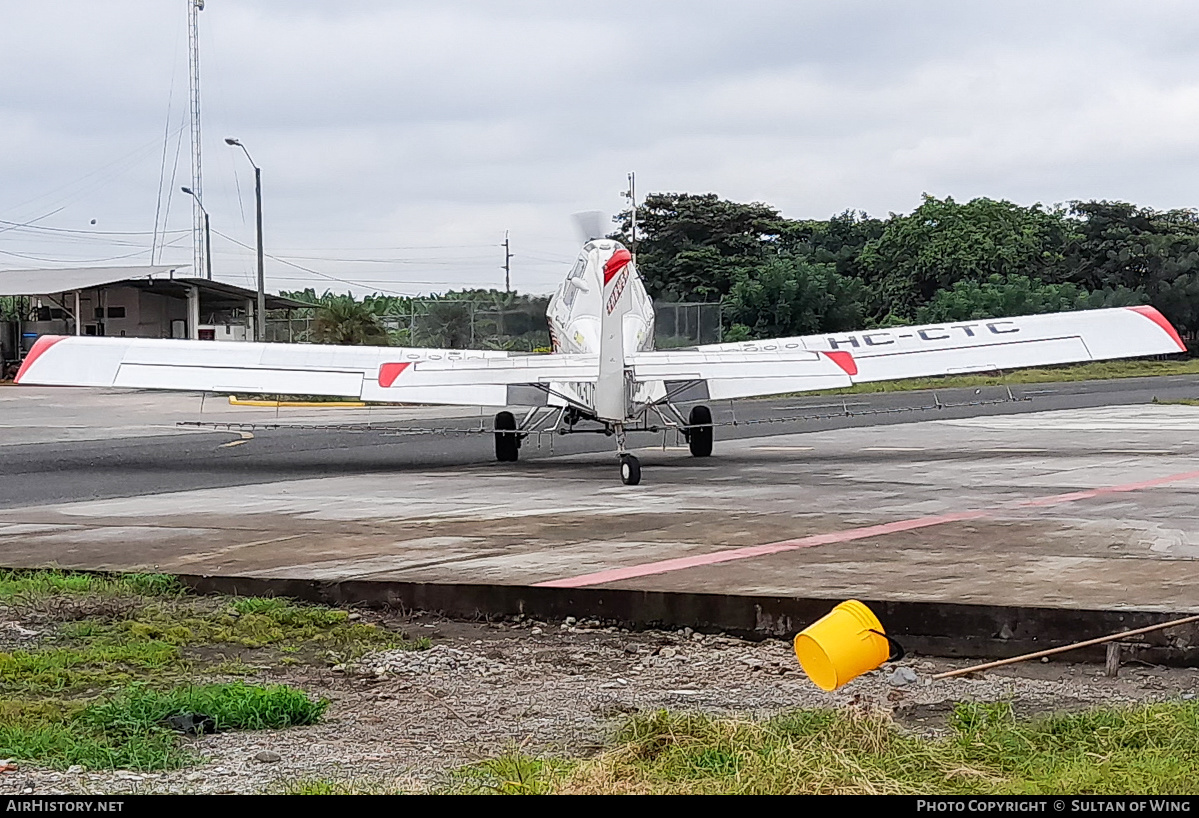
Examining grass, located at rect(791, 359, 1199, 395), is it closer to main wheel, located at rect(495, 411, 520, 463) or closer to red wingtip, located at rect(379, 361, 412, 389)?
main wheel, located at rect(495, 411, 520, 463)

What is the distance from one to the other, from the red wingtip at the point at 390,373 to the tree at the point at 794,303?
39.3 m

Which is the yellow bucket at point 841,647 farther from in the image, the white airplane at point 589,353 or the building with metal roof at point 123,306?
the building with metal roof at point 123,306

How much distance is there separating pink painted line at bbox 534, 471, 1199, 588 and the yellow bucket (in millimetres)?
2933

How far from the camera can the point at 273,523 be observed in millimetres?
11734

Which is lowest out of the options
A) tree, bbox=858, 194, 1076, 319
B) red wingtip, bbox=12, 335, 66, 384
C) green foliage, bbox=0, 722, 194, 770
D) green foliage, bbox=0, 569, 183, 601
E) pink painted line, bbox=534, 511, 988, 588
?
green foliage, bbox=0, 722, 194, 770

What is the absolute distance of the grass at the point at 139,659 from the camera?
206 inches

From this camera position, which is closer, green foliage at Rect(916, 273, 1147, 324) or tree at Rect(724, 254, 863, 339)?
green foliage at Rect(916, 273, 1147, 324)

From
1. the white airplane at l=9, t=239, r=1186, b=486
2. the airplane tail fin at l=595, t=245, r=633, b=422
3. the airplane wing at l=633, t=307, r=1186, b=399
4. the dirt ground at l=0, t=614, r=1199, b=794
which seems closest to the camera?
the dirt ground at l=0, t=614, r=1199, b=794

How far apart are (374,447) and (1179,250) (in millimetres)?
48102

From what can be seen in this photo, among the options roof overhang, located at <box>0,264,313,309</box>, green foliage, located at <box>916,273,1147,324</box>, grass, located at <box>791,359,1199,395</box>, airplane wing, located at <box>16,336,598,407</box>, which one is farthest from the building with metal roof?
airplane wing, located at <box>16,336,598,407</box>

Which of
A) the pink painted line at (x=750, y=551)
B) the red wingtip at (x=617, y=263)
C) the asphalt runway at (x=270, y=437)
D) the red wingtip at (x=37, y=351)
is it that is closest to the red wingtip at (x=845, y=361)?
the asphalt runway at (x=270, y=437)

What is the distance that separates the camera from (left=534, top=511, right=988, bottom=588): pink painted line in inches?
334

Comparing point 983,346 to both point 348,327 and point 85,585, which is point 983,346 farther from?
point 348,327
